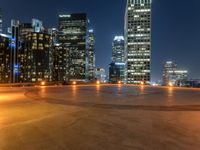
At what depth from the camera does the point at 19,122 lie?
922 cm

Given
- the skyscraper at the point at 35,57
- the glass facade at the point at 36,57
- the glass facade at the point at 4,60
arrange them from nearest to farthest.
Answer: the glass facade at the point at 4,60, the skyscraper at the point at 35,57, the glass facade at the point at 36,57

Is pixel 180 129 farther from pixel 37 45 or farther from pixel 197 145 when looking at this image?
pixel 37 45

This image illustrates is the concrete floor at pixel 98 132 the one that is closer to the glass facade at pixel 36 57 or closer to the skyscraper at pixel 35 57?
the skyscraper at pixel 35 57

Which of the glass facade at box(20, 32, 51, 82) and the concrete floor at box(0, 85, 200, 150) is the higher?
the glass facade at box(20, 32, 51, 82)

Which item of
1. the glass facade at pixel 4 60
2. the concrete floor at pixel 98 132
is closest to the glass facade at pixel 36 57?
the glass facade at pixel 4 60

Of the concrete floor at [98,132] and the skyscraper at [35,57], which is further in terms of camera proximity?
the skyscraper at [35,57]

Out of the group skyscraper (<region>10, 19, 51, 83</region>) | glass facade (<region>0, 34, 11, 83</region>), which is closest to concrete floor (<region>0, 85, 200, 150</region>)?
glass facade (<region>0, 34, 11, 83</region>)

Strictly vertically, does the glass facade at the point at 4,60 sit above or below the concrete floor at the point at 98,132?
above

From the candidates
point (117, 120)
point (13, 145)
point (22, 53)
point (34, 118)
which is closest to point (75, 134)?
point (13, 145)

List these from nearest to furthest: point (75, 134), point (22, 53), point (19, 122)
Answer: point (75, 134) → point (19, 122) → point (22, 53)

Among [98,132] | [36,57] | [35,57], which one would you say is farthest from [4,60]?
[98,132]

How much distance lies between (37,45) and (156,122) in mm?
184845

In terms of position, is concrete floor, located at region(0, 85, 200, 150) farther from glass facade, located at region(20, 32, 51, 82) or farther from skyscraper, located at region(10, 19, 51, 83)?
glass facade, located at region(20, 32, 51, 82)

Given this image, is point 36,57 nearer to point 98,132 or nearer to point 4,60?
point 4,60
